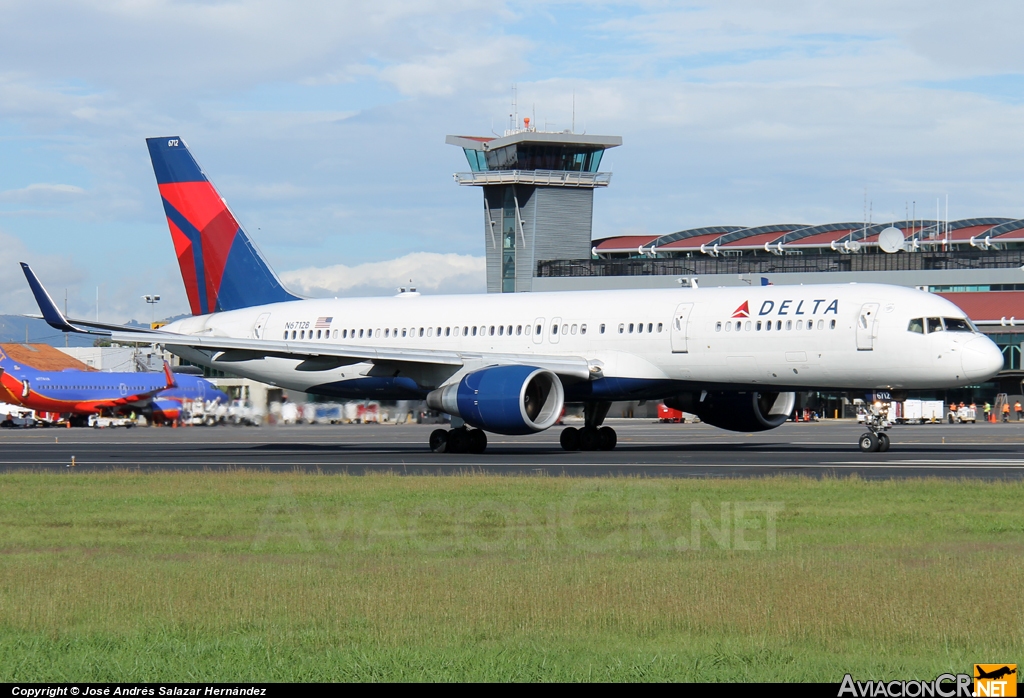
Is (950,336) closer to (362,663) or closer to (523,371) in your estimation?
(523,371)

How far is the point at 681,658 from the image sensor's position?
26.6ft

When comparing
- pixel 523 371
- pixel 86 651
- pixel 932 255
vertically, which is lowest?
pixel 86 651

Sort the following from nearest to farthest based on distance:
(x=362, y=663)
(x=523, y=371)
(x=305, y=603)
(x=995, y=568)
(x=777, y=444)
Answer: (x=362, y=663) → (x=305, y=603) → (x=995, y=568) → (x=523, y=371) → (x=777, y=444)

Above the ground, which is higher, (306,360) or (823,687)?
(306,360)

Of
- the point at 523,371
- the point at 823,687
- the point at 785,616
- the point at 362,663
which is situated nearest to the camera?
the point at 823,687

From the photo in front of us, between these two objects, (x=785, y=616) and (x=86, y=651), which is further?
(x=785, y=616)

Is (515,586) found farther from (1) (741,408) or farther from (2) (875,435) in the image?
(1) (741,408)

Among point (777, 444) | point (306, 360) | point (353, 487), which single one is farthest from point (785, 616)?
point (777, 444)

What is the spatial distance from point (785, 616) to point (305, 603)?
3871 millimetres

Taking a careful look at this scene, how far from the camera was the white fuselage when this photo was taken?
29953mm

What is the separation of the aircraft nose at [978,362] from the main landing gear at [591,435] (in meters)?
10.0

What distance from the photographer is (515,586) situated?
10.9 metres

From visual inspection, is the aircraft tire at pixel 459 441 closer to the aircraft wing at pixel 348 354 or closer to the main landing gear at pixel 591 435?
the aircraft wing at pixel 348 354

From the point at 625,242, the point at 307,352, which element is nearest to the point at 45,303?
the point at 307,352
